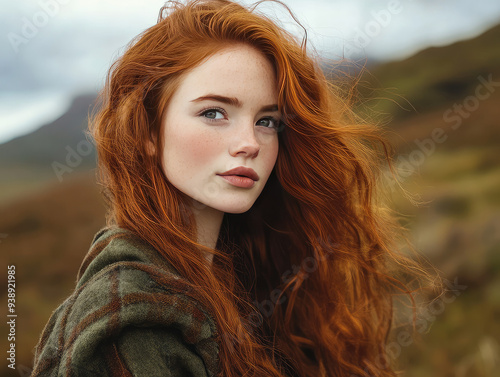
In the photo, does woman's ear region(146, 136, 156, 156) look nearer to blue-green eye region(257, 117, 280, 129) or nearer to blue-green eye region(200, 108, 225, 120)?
blue-green eye region(200, 108, 225, 120)

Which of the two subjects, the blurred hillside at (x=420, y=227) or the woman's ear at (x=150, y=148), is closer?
the woman's ear at (x=150, y=148)

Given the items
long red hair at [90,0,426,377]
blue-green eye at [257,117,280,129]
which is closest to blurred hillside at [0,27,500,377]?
long red hair at [90,0,426,377]

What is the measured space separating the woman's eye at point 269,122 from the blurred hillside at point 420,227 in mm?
1217

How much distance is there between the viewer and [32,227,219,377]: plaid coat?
1.13 metres

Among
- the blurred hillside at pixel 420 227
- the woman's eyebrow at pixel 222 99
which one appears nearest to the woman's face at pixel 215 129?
the woman's eyebrow at pixel 222 99

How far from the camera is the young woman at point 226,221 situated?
122cm

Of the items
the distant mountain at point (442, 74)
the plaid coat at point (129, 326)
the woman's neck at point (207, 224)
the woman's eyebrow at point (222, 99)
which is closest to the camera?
the plaid coat at point (129, 326)

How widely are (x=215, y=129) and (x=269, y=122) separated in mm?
240

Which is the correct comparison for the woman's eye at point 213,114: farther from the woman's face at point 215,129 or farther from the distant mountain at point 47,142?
the distant mountain at point 47,142

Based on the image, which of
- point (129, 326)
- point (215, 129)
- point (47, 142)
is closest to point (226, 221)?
point (215, 129)

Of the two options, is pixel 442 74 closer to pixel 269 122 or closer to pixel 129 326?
pixel 269 122

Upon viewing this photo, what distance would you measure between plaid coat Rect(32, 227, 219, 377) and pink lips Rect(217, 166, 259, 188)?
33cm

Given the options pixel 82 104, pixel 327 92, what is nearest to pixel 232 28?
pixel 327 92

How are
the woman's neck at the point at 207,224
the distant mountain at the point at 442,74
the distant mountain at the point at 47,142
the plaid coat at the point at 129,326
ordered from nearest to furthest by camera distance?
the plaid coat at the point at 129,326 < the woman's neck at the point at 207,224 < the distant mountain at the point at 47,142 < the distant mountain at the point at 442,74
